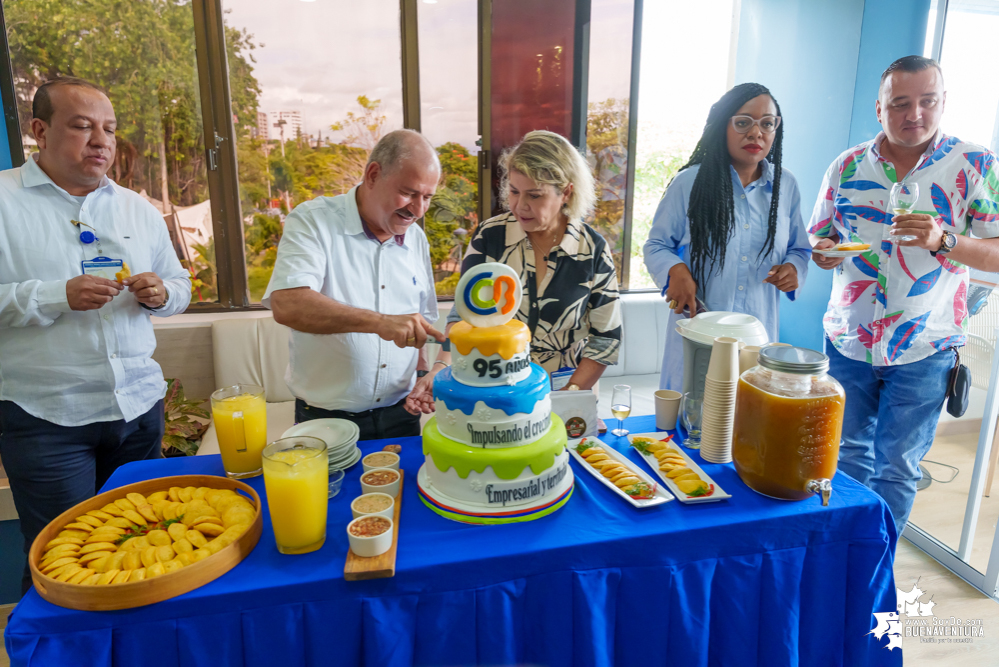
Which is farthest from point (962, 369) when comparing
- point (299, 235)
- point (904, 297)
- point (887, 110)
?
point (299, 235)

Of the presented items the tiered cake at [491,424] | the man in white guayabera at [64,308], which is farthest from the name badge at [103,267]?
the tiered cake at [491,424]

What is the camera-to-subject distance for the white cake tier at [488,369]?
1.24 m

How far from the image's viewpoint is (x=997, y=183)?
78.8 inches

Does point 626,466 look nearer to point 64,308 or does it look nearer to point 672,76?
point 64,308

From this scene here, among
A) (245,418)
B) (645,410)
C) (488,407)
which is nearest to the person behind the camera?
(488,407)

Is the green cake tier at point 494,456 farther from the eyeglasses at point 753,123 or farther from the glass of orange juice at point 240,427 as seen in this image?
the eyeglasses at point 753,123

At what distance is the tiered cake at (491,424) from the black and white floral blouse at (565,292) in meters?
0.57

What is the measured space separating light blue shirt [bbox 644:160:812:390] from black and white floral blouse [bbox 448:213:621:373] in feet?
0.97

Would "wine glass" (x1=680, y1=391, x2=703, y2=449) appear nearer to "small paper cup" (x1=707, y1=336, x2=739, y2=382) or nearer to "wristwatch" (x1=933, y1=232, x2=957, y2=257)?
"small paper cup" (x1=707, y1=336, x2=739, y2=382)

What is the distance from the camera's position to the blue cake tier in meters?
1.21

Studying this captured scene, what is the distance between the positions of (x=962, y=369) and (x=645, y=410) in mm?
1613

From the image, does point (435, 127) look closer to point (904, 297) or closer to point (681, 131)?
point (681, 131)

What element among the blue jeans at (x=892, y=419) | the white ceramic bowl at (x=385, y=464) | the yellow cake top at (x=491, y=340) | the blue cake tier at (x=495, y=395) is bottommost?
the blue jeans at (x=892, y=419)

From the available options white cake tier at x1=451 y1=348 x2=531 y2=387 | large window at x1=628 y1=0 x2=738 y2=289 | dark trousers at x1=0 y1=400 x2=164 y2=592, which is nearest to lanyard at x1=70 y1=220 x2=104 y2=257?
dark trousers at x1=0 y1=400 x2=164 y2=592
